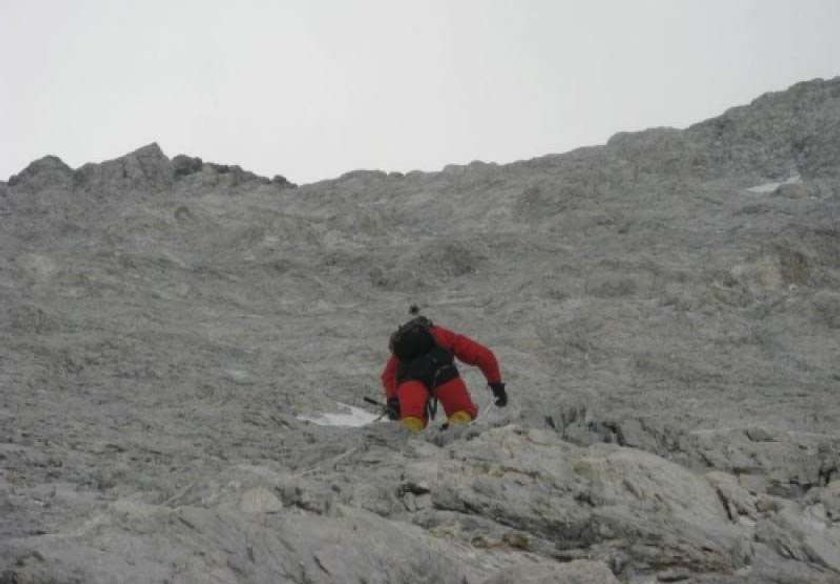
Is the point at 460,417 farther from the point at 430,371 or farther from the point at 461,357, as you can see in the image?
the point at 461,357

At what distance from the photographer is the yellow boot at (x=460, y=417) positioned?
11.4 m

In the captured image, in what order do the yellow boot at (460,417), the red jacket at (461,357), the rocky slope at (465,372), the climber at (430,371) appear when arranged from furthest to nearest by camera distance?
the red jacket at (461,357)
the climber at (430,371)
the yellow boot at (460,417)
the rocky slope at (465,372)

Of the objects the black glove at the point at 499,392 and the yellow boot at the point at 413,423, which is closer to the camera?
the yellow boot at the point at 413,423

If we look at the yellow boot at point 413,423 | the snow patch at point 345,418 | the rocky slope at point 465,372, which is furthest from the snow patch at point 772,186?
the yellow boot at point 413,423

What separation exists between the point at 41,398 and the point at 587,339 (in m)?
8.48

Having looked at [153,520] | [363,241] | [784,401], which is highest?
[363,241]

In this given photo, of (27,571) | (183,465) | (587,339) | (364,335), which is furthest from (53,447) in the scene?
(587,339)

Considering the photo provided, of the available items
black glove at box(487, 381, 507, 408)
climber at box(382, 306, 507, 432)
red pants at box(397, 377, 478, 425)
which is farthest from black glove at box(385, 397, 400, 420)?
black glove at box(487, 381, 507, 408)

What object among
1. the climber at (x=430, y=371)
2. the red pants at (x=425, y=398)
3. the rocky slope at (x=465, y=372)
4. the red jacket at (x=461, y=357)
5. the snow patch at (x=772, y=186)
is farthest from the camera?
the snow patch at (x=772, y=186)

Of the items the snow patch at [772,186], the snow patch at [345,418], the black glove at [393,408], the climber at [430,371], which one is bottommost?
the snow patch at [345,418]

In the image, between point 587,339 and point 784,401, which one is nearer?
point 784,401

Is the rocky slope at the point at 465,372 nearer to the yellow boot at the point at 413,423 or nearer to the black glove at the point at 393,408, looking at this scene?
the yellow boot at the point at 413,423

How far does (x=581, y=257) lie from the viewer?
67.4 feet

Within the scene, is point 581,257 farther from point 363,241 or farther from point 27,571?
point 27,571
